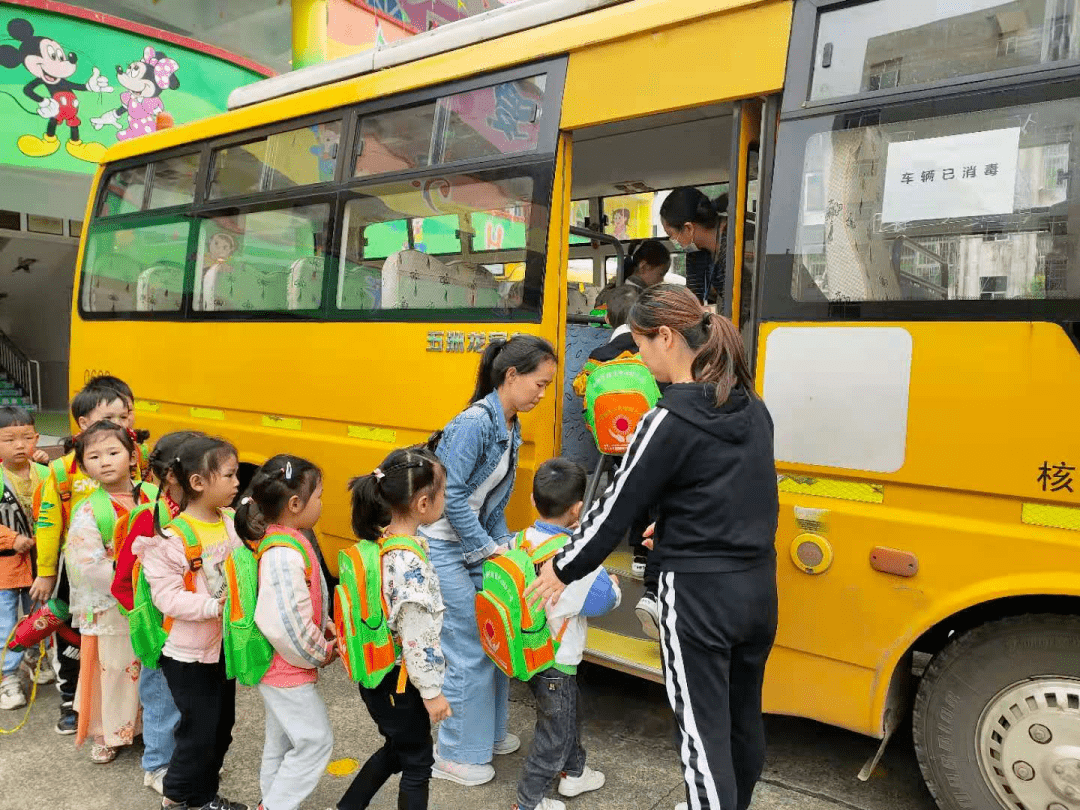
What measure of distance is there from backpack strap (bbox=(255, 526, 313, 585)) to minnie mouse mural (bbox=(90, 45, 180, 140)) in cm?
934

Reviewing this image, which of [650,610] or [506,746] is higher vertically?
[650,610]

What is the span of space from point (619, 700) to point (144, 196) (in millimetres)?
4684

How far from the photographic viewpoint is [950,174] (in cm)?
260

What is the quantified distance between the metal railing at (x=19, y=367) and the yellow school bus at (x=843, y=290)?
13350mm

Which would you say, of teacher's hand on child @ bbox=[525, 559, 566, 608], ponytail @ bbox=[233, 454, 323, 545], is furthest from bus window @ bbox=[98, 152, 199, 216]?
teacher's hand on child @ bbox=[525, 559, 566, 608]

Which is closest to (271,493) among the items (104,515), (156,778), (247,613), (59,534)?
(247,613)

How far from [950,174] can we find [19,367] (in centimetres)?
1651

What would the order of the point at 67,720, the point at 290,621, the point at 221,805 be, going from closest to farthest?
the point at 290,621 → the point at 221,805 → the point at 67,720

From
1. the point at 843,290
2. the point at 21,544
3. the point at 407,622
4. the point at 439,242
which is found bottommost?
the point at 21,544

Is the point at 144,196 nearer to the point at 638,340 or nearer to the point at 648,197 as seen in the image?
the point at 648,197

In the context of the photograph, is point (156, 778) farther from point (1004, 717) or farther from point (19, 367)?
point (19, 367)

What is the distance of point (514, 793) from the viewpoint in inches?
122

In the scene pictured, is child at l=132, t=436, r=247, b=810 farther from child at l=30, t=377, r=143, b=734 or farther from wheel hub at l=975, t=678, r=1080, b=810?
wheel hub at l=975, t=678, r=1080, b=810

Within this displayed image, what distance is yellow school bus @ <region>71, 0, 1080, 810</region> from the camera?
2467 millimetres
